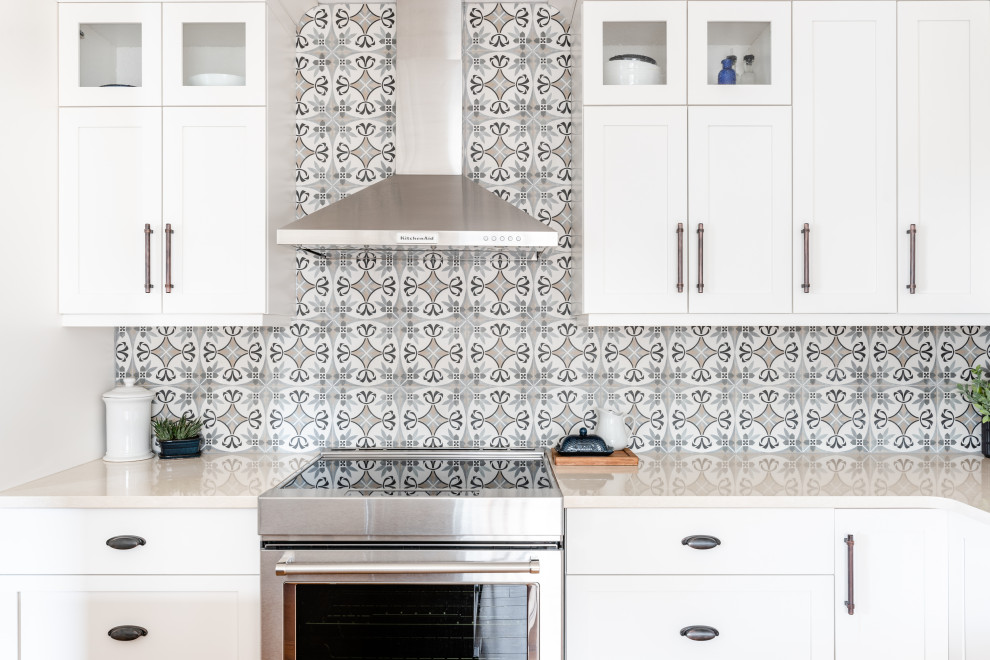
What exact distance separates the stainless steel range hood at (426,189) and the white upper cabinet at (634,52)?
1.44 ft

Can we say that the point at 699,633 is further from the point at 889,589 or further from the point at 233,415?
the point at 233,415

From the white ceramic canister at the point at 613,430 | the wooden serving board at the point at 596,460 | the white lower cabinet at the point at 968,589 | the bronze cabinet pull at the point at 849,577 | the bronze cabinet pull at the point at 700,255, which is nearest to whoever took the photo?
the white lower cabinet at the point at 968,589

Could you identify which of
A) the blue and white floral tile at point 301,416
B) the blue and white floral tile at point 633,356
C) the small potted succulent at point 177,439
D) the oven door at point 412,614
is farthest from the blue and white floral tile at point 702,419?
the small potted succulent at point 177,439

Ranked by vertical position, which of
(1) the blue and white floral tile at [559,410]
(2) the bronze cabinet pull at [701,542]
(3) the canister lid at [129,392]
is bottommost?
(2) the bronze cabinet pull at [701,542]

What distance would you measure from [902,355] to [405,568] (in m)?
1.89

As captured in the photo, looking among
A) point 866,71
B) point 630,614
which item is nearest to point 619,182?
point 866,71

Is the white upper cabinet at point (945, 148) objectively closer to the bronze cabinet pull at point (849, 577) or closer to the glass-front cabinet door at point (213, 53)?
the bronze cabinet pull at point (849, 577)

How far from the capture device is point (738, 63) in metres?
2.04

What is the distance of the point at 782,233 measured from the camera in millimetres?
2010

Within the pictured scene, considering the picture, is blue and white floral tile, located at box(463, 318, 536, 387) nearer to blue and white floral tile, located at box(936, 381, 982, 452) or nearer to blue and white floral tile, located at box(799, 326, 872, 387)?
blue and white floral tile, located at box(799, 326, 872, 387)

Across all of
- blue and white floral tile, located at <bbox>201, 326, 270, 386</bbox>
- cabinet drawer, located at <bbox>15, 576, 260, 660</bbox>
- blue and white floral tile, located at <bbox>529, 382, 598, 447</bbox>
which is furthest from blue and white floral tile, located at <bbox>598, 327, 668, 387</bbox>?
cabinet drawer, located at <bbox>15, 576, 260, 660</bbox>

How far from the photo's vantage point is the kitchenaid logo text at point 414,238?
1899 mm

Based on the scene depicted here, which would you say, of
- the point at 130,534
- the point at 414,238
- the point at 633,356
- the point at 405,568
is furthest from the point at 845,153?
the point at 130,534

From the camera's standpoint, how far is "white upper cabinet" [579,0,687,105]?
2.02 metres
